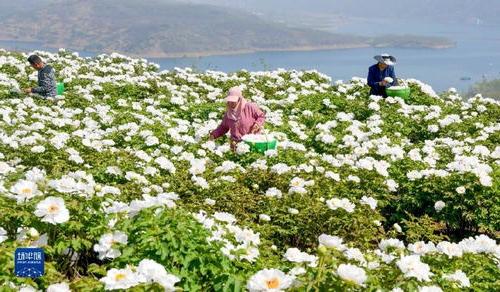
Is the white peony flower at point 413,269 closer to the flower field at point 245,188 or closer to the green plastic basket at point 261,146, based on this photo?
the flower field at point 245,188

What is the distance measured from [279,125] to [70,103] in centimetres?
462

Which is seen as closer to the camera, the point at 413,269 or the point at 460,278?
the point at 413,269

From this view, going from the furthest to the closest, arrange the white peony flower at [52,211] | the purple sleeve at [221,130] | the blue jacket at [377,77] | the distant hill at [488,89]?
the distant hill at [488,89]
the blue jacket at [377,77]
the purple sleeve at [221,130]
the white peony flower at [52,211]

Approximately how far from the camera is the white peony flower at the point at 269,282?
310 centimetres

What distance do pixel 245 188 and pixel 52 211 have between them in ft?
11.6

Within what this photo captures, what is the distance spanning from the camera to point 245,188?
7.21 metres

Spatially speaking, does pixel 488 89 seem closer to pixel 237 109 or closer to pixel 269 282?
pixel 237 109

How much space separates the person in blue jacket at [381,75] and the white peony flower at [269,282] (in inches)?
412

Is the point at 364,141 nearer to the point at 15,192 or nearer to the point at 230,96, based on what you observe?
the point at 230,96

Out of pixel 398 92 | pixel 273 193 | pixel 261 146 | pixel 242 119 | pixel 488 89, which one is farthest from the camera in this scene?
pixel 488 89

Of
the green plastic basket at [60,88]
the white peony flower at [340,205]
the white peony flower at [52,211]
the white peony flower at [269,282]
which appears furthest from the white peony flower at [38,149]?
the green plastic basket at [60,88]

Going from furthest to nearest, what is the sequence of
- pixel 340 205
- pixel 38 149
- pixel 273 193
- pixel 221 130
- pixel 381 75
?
1. pixel 381 75
2. pixel 221 130
3. pixel 38 149
4. pixel 273 193
5. pixel 340 205

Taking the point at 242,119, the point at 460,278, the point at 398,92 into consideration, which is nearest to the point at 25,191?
the point at 460,278

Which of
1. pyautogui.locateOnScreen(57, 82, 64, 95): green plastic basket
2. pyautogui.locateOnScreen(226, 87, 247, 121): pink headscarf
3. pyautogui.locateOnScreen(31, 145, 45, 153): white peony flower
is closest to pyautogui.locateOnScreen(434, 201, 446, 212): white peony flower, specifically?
pyautogui.locateOnScreen(226, 87, 247, 121): pink headscarf
